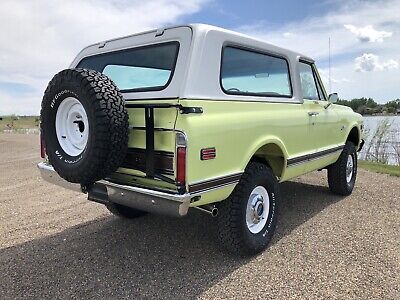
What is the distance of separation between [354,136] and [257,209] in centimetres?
332

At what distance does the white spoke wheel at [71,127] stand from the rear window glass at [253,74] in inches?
49.9

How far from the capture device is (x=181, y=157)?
2723 millimetres

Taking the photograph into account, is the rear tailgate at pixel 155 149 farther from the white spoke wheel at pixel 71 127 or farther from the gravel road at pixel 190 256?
the gravel road at pixel 190 256

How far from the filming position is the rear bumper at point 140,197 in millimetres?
2752

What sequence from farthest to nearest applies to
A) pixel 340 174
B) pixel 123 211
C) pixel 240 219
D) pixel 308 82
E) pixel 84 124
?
pixel 340 174 < pixel 308 82 < pixel 123 211 < pixel 240 219 < pixel 84 124

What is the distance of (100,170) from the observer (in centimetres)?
286

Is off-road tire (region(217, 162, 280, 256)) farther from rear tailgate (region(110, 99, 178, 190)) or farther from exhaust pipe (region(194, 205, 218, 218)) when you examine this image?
rear tailgate (region(110, 99, 178, 190))

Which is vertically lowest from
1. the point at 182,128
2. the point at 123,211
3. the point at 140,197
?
the point at 123,211

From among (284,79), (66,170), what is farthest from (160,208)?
(284,79)

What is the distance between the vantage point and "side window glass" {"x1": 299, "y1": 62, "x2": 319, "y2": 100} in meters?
4.63

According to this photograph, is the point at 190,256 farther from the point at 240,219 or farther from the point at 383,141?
the point at 383,141

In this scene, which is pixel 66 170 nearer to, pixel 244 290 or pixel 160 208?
pixel 160 208

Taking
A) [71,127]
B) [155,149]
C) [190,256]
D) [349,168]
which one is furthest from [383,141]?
[71,127]

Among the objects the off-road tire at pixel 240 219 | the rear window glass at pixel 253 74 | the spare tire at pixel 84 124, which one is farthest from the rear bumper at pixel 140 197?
the rear window glass at pixel 253 74
